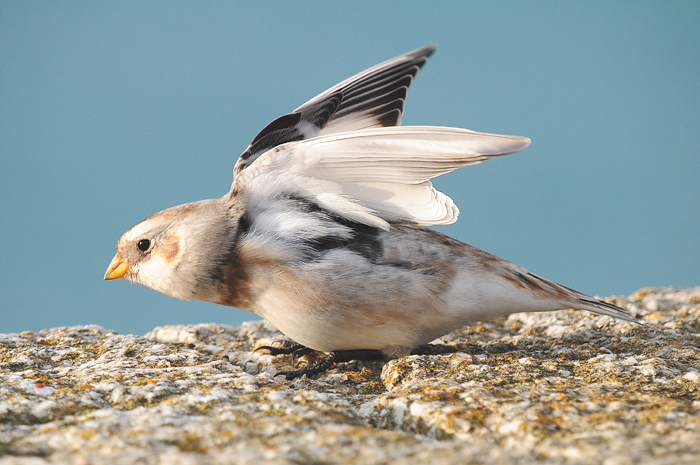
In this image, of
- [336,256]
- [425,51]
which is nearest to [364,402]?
[336,256]

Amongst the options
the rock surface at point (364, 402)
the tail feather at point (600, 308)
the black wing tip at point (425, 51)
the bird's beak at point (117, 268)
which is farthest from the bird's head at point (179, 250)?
the tail feather at point (600, 308)

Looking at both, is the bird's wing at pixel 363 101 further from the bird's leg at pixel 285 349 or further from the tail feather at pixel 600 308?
the tail feather at pixel 600 308

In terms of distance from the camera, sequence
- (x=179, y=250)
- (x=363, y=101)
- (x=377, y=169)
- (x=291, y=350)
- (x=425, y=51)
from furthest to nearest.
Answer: (x=363, y=101) → (x=425, y=51) → (x=291, y=350) → (x=179, y=250) → (x=377, y=169)

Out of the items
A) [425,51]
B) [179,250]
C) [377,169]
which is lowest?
[179,250]

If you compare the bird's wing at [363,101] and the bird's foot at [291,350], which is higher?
the bird's wing at [363,101]

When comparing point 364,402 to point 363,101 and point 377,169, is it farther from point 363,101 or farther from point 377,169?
point 363,101

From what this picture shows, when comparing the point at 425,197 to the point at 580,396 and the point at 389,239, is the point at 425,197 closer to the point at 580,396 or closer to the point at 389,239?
the point at 389,239

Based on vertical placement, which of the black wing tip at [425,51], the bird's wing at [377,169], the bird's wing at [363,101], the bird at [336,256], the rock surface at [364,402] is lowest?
the rock surface at [364,402]
